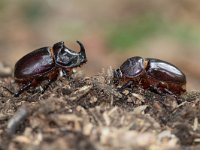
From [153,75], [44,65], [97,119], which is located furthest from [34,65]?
[97,119]

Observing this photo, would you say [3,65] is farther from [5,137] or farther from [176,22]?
[176,22]

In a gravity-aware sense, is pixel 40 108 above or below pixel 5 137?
above

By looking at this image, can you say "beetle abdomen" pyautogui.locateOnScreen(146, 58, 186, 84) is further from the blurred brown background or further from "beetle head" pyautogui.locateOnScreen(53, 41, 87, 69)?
the blurred brown background

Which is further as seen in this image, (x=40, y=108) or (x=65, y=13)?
(x=65, y=13)

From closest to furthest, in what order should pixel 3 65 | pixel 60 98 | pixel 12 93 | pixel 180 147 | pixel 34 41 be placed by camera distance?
1. pixel 180 147
2. pixel 60 98
3. pixel 12 93
4. pixel 3 65
5. pixel 34 41

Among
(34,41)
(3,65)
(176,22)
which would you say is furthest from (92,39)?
(3,65)

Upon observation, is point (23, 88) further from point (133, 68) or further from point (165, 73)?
point (165, 73)
